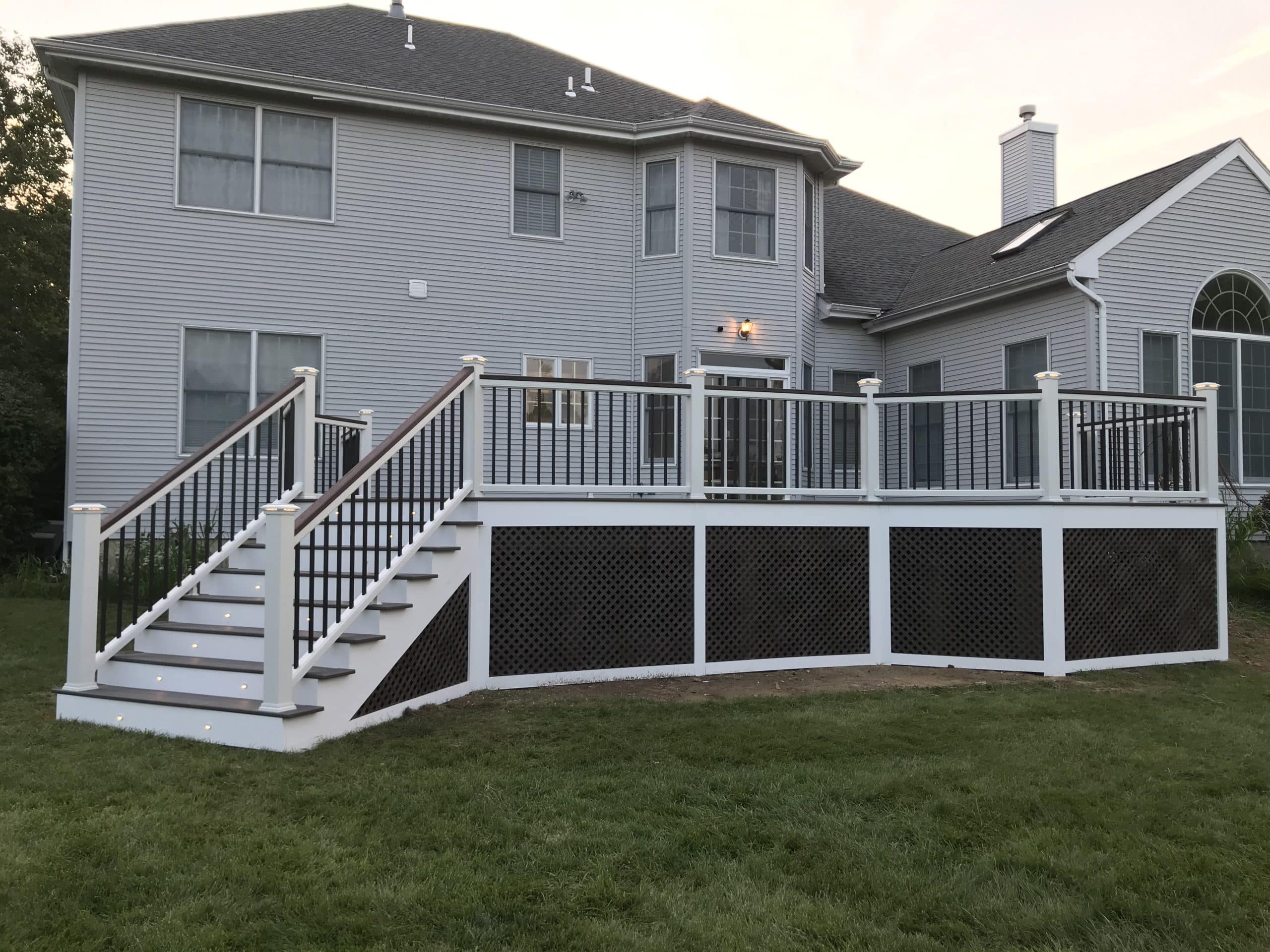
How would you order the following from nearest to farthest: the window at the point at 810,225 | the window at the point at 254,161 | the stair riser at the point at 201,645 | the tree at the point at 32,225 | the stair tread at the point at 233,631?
1. the stair tread at the point at 233,631
2. the stair riser at the point at 201,645
3. the window at the point at 254,161
4. the window at the point at 810,225
5. the tree at the point at 32,225

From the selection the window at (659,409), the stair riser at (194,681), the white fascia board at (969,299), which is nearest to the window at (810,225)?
the white fascia board at (969,299)

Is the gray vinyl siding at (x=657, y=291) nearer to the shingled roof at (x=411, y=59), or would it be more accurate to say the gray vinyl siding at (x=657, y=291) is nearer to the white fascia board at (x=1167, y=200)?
the shingled roof at (x=411, y=59)

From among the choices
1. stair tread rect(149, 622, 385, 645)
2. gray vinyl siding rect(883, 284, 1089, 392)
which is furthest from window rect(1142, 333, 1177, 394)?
stair tread rect(149, 622, 385, 645)

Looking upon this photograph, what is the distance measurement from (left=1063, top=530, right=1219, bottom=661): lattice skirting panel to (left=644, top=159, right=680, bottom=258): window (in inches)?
287

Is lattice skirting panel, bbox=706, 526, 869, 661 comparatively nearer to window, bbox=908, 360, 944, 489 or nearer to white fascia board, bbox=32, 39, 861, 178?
window, bbox=908, 360, 944, 489

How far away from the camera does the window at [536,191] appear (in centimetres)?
1268

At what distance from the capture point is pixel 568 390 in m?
6.64

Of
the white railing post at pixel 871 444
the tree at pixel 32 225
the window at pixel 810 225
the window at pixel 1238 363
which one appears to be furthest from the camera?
the tree at pixel 32 225

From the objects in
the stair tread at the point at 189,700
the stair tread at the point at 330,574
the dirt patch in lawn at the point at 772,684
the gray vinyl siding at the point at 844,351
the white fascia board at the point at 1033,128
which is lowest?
the dirt patch in lawn at the point at 772,684

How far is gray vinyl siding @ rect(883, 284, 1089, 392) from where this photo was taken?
11.4 meters

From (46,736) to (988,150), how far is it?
730 inches

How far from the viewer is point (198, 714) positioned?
192 inches

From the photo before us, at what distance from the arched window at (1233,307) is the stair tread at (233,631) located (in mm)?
11169

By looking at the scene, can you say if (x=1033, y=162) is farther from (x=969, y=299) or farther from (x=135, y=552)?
(x=135, y=552)
